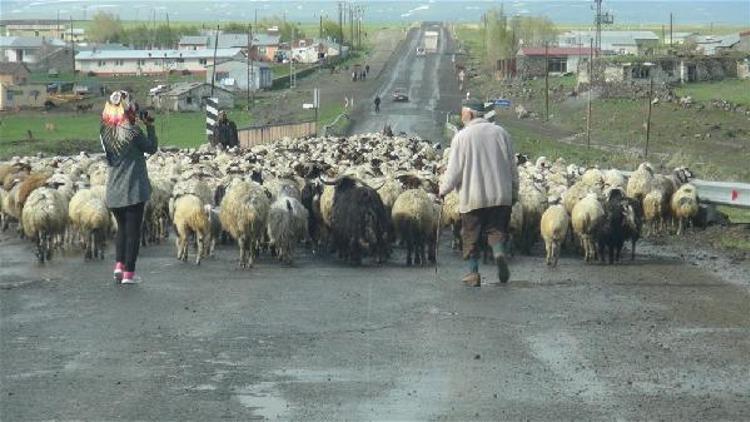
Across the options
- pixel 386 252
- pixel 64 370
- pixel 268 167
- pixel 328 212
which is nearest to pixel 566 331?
pixel 64 370

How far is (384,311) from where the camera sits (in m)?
12.0

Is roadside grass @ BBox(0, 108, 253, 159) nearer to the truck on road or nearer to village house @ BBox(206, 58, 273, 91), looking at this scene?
village house @ BBox(206, 58, 273, 91)

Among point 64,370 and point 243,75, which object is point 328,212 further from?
point 243,75

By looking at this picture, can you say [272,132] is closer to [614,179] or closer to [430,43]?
[614,179]

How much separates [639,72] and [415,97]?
16.6 m

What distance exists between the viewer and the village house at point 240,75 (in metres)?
119

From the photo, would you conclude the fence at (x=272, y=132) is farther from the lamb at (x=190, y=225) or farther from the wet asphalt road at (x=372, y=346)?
the wet asphalt road at (x=372, y=346)

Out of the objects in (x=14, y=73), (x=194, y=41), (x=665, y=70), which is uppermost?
(x=194, y=41)

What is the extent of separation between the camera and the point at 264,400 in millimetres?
8227

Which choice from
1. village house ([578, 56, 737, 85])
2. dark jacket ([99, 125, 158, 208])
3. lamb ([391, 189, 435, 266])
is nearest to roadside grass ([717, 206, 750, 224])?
lamb ([391, 189, 435, 266])

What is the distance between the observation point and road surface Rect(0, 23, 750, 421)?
26.7 ft

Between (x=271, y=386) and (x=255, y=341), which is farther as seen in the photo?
(x=255, y=341)

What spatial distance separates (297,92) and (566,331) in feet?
323

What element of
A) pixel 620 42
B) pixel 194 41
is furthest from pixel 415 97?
pixel 194 41
